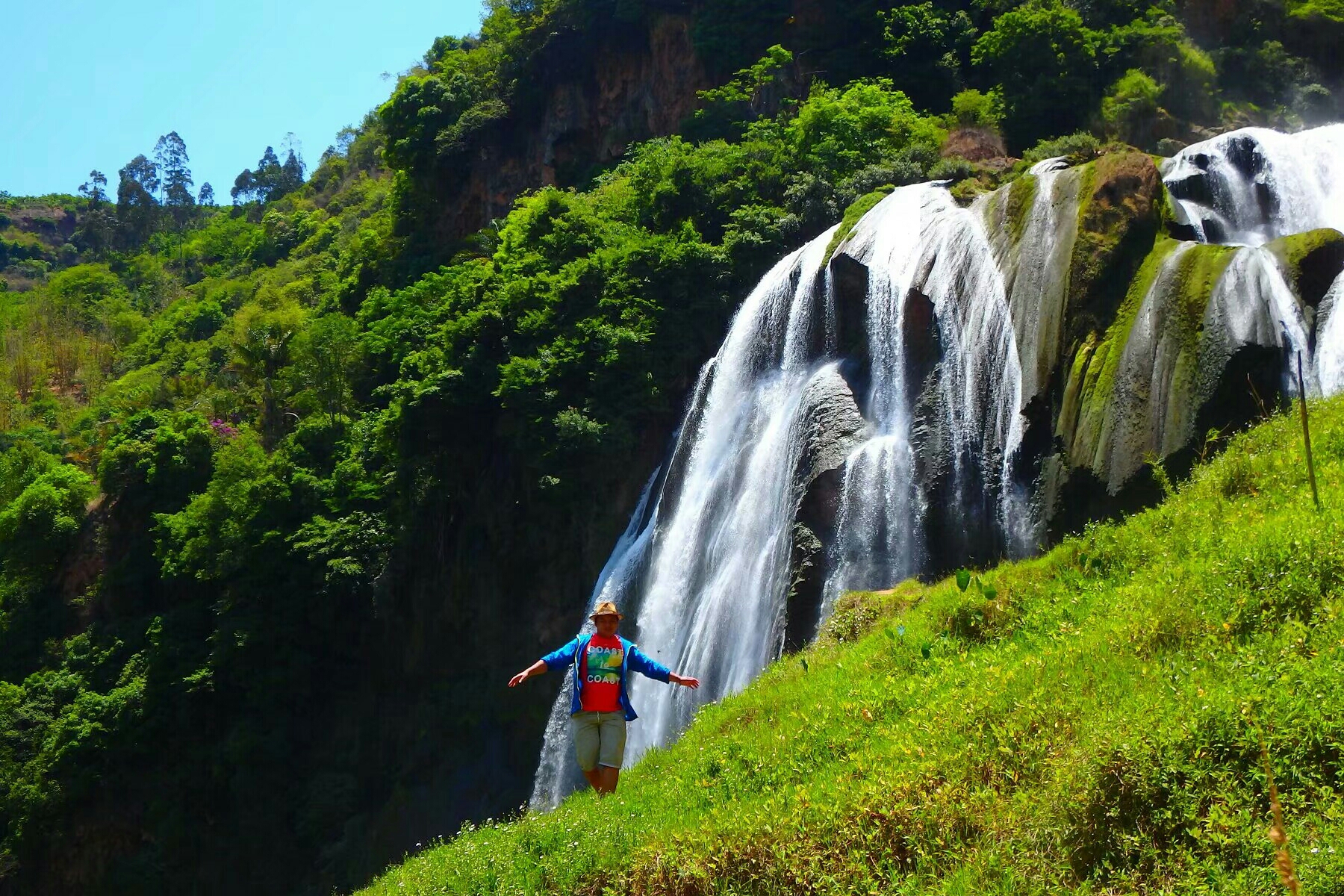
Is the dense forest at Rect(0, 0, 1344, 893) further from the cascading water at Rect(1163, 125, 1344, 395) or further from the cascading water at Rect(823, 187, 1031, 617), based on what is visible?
the cascading water at Rect(1163, 125, 1344, 395)

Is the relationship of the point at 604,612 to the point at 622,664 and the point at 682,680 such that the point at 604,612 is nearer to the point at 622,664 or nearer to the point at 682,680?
the point at 622,664

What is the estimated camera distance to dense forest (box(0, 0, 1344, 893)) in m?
23.4

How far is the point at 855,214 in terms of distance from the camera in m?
20.2

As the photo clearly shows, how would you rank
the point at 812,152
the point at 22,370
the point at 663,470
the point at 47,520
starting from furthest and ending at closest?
the point at 22,370 → the point at 47,520 → the point at 812,152 → the point at 663,470

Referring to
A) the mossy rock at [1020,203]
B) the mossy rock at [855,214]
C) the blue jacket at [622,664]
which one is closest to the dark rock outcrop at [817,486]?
the mossy rock at [855,214]

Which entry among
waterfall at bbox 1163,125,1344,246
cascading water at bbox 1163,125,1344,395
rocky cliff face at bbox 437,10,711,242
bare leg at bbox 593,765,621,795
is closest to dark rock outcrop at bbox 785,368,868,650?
cascading water at bbox 1163,125,1344,395

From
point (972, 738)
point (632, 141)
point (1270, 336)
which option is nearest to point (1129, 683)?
point (972, 738)

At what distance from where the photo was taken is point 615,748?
7895mm

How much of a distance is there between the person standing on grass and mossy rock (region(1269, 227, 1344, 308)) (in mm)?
8882

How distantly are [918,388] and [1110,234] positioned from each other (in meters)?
3.38

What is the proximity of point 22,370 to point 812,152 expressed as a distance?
42.8 meters


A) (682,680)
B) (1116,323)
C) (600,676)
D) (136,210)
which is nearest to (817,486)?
(1116,323)

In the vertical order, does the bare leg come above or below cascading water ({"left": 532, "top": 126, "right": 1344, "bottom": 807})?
below

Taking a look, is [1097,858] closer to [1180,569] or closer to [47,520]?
[1180,569]
